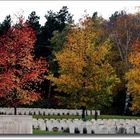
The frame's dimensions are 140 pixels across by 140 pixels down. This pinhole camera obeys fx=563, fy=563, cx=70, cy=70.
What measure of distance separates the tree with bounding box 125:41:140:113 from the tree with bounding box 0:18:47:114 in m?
3.55

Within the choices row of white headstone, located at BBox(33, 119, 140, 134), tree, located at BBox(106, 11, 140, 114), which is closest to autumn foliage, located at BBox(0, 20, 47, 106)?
row of white headstone, located at BBox(33, 119, 140, 134)

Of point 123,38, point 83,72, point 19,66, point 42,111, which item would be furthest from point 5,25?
point 123,38

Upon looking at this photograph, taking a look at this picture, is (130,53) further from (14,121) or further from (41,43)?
(14,121)

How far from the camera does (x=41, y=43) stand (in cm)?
2159

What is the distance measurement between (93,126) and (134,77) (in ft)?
13.1

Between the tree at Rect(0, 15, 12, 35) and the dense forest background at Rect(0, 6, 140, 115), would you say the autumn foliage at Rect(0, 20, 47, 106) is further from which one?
the tree at Rect(0, 15, 12, 35)

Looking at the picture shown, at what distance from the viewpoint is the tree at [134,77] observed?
1969cm

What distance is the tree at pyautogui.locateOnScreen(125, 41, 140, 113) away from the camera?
64.6ft

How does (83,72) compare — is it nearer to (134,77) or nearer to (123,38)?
(134,77)

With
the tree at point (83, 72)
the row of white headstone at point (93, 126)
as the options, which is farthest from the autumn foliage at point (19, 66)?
the row of white headstone at point (93, 126)

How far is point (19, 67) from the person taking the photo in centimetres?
2108
